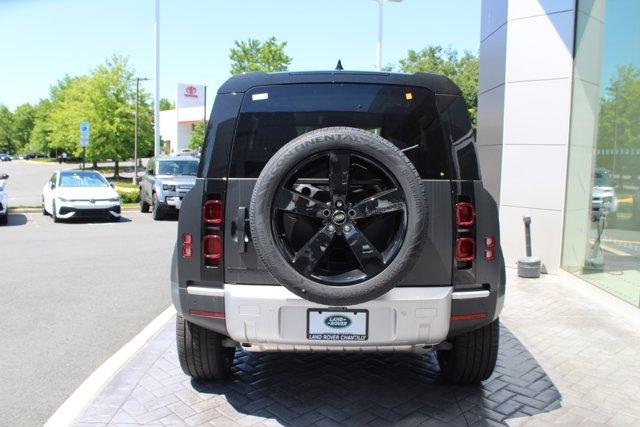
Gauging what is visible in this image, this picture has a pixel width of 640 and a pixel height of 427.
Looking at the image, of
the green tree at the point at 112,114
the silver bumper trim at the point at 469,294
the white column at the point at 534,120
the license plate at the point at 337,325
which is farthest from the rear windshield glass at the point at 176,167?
the green tree at the point at 112,114

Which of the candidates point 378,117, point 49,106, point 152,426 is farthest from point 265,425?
point 49,106

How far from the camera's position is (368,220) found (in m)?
→ 3.26

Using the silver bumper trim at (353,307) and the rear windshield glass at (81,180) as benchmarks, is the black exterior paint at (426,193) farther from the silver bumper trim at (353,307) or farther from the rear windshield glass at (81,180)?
the rear windshield glass at (81,180)

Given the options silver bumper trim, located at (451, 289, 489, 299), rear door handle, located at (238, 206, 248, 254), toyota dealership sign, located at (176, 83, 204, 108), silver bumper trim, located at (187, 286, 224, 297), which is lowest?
silver bumper trim, located at (187, 286, 224, 297)

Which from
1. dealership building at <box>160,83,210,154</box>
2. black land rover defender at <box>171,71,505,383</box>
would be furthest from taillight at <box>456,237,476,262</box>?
dealership building at <box>160,83,210,154</box>

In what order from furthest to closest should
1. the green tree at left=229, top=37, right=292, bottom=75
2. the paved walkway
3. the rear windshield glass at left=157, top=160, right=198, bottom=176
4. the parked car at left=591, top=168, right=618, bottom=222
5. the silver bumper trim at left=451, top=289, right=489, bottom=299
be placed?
1. the green tree at left=229, top=37, right=292, bottom=75
2. the rear windshield glass at left=157, top=160, right=198, bottom=176
3. the parked car at left=591, top=168, right=618, bottom=222
4. the paved walkway
5. the silver bumper trim at left=451, top=289, right=489, bottom=299

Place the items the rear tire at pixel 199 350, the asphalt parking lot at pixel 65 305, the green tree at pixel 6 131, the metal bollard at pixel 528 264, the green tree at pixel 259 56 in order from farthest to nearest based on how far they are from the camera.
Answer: the green tree at pixel 6 131, the green tree at pixel 259 56, the metal bollard at pixel 528 264, the asphalt parking lot at pixel 65 305, the rear tire at pixel 199 350

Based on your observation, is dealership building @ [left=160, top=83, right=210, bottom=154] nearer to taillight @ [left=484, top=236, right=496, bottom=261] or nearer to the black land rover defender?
the black land rover defender

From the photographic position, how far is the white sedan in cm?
1530

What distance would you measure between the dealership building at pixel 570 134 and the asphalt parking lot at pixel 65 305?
209 inches

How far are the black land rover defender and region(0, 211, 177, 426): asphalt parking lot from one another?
1.42 meters

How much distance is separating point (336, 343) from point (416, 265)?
2.13 feet

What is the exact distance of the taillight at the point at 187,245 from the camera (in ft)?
11.4

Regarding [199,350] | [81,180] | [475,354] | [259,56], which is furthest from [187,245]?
[259,56]
